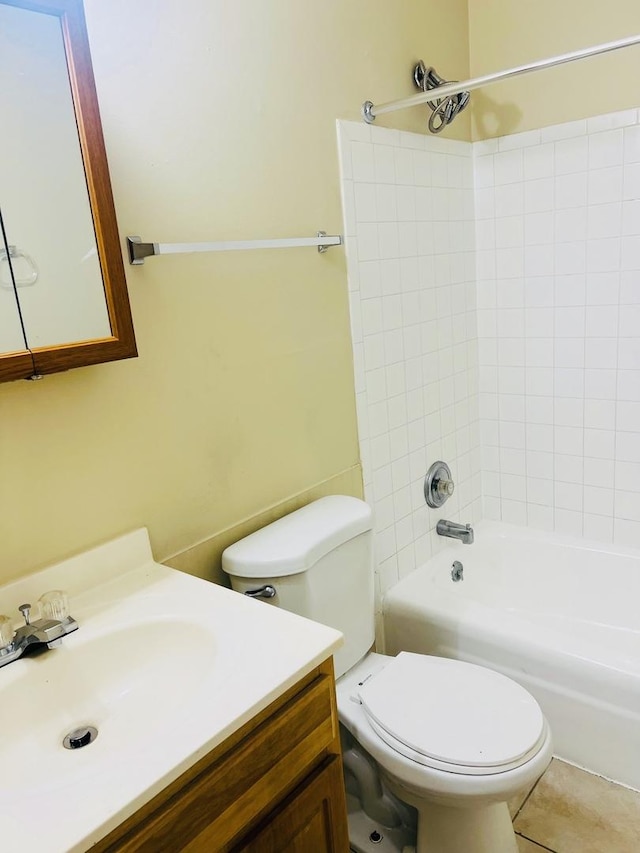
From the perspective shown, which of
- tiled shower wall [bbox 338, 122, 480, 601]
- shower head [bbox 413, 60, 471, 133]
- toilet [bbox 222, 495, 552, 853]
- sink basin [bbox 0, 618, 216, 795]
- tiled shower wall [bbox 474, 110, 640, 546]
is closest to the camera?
sink basin [bbox 0, 618, 216, 795]

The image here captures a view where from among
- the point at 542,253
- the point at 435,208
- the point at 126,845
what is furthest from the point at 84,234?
the point at 542,253

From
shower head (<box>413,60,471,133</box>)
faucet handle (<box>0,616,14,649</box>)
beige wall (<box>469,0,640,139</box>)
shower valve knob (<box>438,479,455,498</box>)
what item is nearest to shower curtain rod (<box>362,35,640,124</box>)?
shower head (<box>413,60,471,133</box>)

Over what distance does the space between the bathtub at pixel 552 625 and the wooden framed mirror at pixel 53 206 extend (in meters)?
1.21

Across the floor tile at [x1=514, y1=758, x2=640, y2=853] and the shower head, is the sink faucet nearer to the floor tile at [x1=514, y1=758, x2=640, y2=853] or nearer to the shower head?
the floor tile at [x1=514, y1=758, x2=640, y2=853]

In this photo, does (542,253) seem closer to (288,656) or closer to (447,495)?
(447,495)

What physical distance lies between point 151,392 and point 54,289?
315 mm

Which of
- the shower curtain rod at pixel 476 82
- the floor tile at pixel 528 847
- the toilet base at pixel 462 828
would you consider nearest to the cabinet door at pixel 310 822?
the toilet base at pixel 462 828

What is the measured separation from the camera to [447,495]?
2371 millimetres

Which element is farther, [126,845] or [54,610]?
[54,610]

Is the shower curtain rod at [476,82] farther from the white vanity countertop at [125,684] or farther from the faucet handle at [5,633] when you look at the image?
the faucet handle at [5,633]

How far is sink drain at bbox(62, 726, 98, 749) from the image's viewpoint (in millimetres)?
1027

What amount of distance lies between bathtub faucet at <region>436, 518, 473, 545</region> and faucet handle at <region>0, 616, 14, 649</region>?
1607 mm

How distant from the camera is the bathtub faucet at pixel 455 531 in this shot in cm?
233

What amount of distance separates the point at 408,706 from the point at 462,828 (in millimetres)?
310
